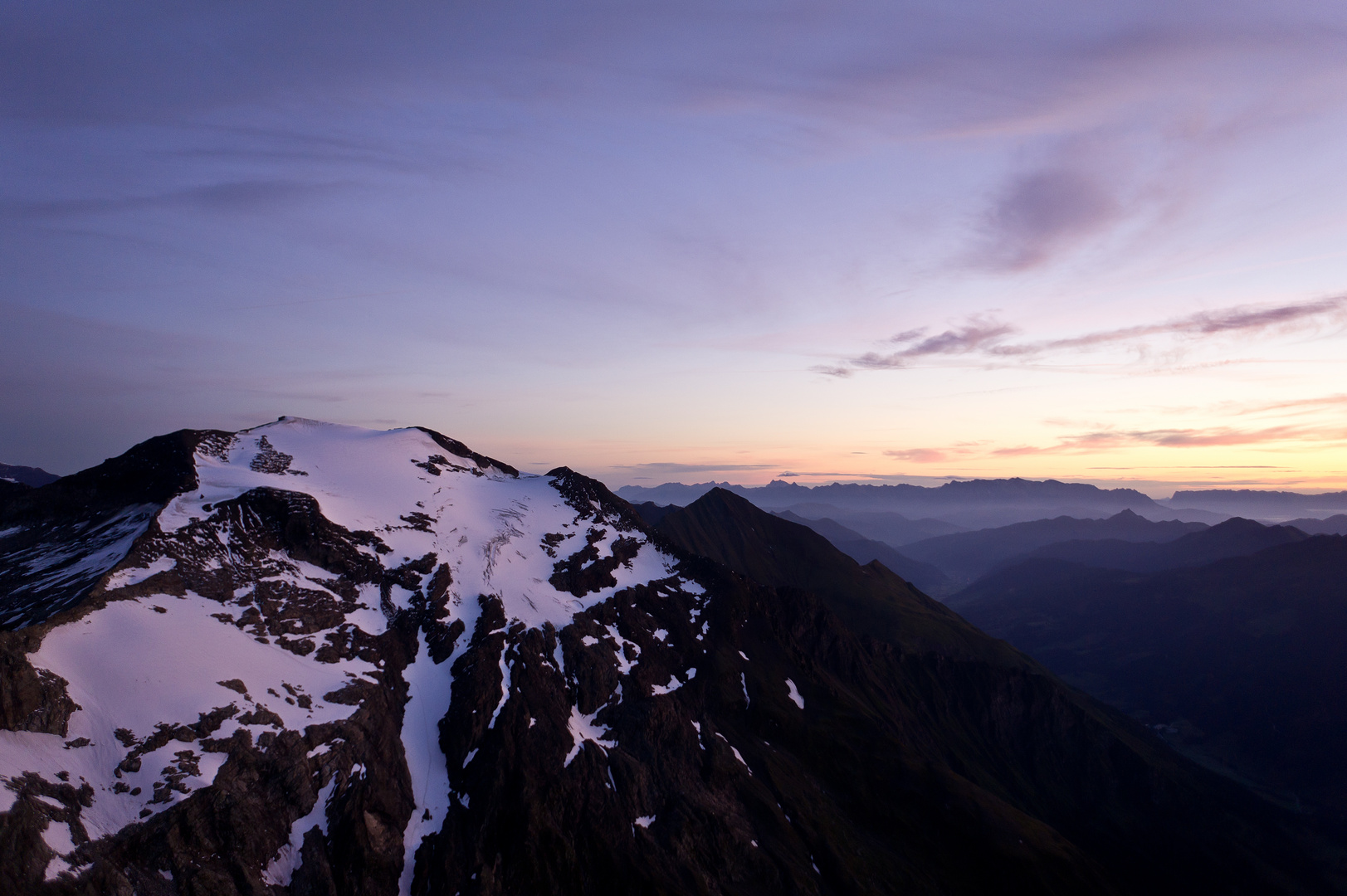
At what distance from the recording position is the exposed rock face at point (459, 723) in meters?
66.9

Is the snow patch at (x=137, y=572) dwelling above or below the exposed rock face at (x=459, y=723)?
above

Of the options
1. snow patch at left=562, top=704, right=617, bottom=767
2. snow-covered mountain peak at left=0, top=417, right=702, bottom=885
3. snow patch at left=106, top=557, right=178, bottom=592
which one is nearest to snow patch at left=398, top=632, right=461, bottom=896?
snow-covered mountain peak at left=0, top=417, right=702, bottom=885

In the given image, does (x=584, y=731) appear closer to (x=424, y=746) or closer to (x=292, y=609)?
(x=424, y=746)

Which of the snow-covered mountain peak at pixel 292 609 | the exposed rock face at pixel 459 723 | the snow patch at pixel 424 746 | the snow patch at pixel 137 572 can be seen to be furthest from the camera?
the snow patch at pixel 424 746

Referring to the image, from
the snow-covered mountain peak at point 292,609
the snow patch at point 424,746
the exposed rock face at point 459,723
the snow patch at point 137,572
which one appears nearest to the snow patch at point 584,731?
the exposed rock face at point 459,723

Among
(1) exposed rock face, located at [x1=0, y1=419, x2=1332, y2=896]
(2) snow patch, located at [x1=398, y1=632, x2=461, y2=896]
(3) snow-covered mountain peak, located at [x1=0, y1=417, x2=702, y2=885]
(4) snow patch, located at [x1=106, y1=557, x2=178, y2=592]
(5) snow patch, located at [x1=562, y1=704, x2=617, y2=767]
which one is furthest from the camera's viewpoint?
(5) snow patch, located at [x1=562, y1=704, x2=617, y2=767]

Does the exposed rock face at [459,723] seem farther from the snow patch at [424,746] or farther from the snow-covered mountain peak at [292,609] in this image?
the snow patch at [424,746]

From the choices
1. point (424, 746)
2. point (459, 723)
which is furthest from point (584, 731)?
point (424, 746)

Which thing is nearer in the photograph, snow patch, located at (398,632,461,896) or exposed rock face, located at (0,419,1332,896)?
exposed rock face, located at (0,419,1332,896)

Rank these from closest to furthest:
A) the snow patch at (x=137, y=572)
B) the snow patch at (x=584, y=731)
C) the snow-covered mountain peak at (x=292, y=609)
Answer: the snow-covered mountain peak at (x=292, y=609) → the snow patch at (x=137, y=572) → the snow patch at (x=584, y=731)

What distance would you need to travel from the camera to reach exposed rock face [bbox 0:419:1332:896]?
66.9 metres

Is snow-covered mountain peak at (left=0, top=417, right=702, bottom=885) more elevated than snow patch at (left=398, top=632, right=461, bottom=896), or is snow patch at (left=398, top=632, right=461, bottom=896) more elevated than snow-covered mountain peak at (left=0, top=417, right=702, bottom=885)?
snow-covered mountain peak at (left=0, top=417, right=702, bottom=885)

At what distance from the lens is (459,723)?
101 meters

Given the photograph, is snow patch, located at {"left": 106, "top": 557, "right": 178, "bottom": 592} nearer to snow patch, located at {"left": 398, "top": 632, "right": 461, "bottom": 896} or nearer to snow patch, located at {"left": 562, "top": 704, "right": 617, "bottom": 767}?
snow patch, located at {"left": 398, "top": 632, "right": 461, "bottom": 896}
